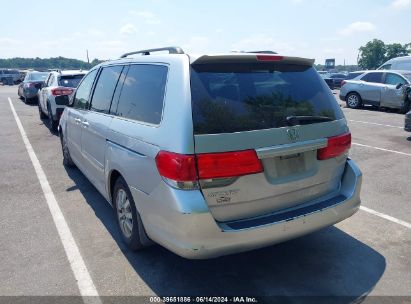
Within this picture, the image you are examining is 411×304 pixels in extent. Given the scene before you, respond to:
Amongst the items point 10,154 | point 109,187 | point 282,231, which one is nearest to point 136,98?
point 109,187

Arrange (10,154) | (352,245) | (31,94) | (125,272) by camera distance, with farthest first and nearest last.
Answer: (31,94) < (10,154) < (352,245) < (125,272)

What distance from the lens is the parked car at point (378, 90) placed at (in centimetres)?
1417

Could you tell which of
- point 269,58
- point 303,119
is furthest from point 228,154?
point 269,58

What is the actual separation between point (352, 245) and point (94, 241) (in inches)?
108

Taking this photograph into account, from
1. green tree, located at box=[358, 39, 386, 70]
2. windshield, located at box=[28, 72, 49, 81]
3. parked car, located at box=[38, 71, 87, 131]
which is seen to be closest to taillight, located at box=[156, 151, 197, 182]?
parked car, located at box=[38, 71, 87, 131]

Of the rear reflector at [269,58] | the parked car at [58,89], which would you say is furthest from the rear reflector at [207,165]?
the parked car at [58,89]

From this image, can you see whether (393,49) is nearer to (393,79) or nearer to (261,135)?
(393,79)

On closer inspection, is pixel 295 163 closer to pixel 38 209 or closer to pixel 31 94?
pixel 38 209

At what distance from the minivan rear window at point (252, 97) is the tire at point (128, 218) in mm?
1206

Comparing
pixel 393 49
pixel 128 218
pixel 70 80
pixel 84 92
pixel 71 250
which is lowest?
pixel 71 250

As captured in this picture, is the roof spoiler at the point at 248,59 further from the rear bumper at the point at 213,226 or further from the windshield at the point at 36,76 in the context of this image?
the windshield at the point at 36,76

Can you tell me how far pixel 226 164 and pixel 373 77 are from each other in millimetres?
14675

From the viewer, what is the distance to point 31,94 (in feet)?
59.7

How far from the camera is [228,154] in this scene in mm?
2670
